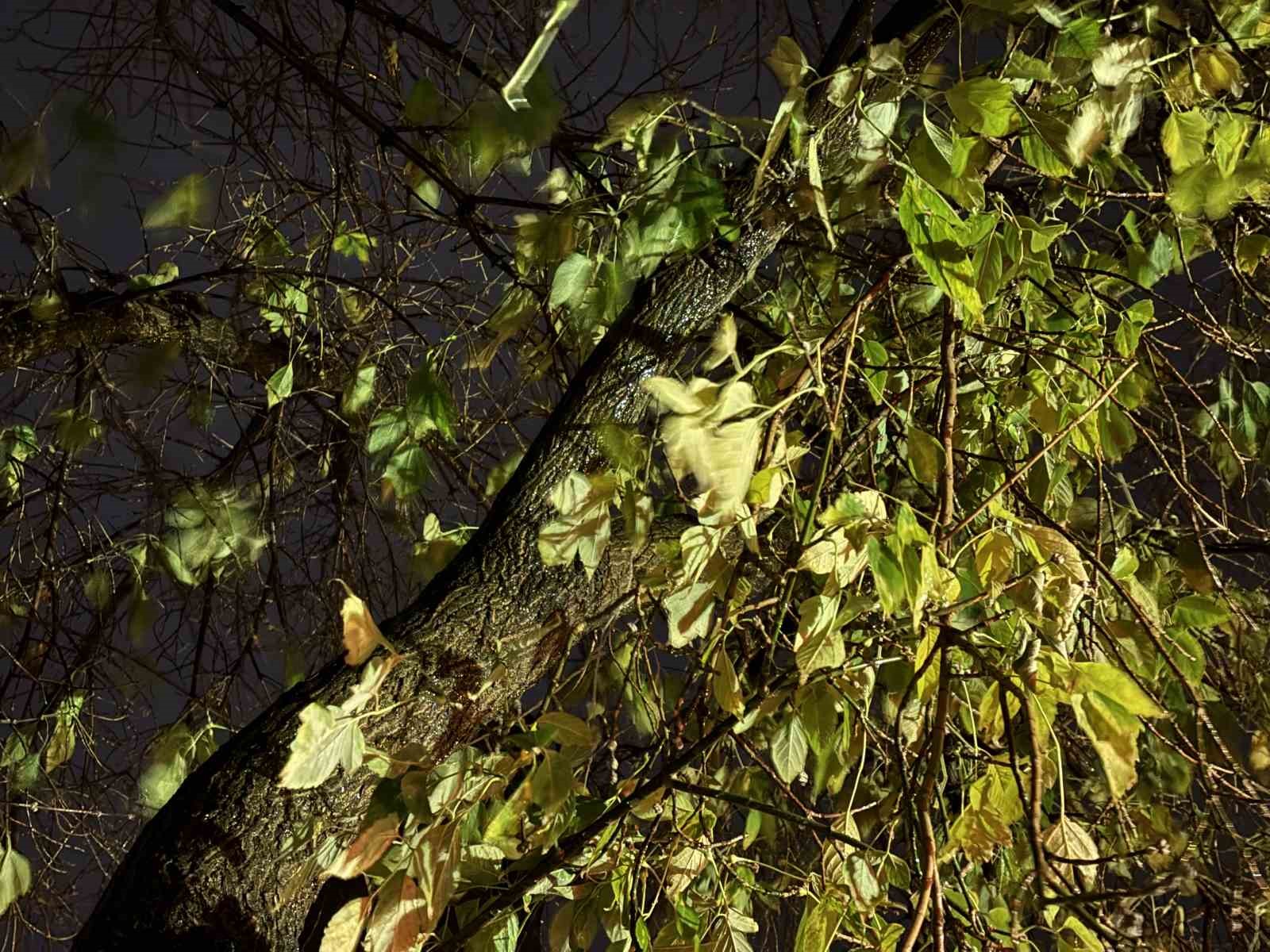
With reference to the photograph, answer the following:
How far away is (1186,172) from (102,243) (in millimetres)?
1584

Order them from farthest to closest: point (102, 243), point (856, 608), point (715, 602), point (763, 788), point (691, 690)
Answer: point (102, 243)
point (691, 690)
point (763, 788)
point (715, 602)
point (856, 608)

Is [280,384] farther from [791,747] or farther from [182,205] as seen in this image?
[791,747]

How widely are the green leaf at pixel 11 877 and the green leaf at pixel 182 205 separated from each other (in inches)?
19.9

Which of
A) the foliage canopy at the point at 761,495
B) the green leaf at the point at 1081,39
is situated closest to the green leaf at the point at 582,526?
the foliage canopy at the point at 761,495

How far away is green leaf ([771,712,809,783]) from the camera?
0.68m

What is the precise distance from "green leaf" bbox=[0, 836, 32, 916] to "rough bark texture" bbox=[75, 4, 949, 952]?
28cm

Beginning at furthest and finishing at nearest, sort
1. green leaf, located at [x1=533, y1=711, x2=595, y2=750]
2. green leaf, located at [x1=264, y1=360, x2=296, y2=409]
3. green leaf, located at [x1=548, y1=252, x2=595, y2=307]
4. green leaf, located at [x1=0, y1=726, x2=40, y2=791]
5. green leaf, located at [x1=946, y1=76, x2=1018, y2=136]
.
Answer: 1. green leaf, located at [x1=0, y1=726, x2=40, y2=791]
2. green leaf, located at [x1=264, y1=360, x2=296, y2=409]
3. green leaf, located at [x1=548, y1=252, x2=595, y2=307]
4. green leaf, located at [x1=533, y1=711, x2=595, y2=750]
5. green leaf, located at [x1=946, y1=76, x2=1018, y2=136]

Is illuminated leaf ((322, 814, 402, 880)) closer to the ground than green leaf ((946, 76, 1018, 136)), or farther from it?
closer to the ground

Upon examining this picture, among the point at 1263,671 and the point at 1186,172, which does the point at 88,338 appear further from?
the point at 1263,671

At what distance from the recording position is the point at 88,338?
1.12m

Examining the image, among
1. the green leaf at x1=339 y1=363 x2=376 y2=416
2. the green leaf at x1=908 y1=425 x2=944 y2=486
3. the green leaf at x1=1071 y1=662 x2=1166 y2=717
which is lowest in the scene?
the green leaf at x1=1071 y1=662 x2=1166 y2=717

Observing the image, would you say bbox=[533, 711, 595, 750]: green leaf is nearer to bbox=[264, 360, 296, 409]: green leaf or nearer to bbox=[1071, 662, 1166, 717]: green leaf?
bbox=[1071, 662, 1166, 717]: green leaf

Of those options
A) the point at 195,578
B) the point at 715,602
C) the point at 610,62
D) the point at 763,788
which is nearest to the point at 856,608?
the point at 715,602

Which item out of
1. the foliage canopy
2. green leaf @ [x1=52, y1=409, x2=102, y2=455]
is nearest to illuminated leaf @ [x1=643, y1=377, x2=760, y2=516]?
the foliage canopy
